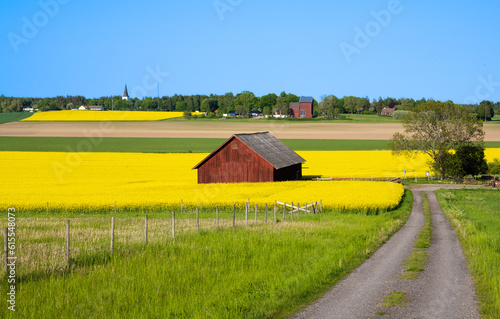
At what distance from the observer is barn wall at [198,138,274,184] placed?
60906 millimetres

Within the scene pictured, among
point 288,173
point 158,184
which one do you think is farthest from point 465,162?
point 158,184

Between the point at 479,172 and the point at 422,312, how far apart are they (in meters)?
63.4

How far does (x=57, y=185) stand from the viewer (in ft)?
182

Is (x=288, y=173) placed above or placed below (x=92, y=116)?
below

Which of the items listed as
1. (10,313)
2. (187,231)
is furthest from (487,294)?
(187,231)

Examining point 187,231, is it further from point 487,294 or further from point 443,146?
point 443,146

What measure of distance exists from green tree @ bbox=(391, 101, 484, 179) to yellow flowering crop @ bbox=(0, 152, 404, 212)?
41.8 feet

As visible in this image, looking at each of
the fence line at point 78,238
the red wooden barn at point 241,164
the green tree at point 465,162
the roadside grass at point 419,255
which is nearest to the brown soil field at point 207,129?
the green tree at point 465,162

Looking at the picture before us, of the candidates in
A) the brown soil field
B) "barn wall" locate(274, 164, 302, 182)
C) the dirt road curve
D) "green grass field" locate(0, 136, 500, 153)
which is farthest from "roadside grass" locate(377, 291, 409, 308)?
the brown soil field

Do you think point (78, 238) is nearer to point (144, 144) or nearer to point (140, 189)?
point (140, 189)

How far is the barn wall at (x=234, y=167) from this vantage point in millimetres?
60906

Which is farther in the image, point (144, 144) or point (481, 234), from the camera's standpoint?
point (144, 144)

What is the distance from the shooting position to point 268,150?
209ft

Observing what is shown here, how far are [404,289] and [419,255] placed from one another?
6104 mm
